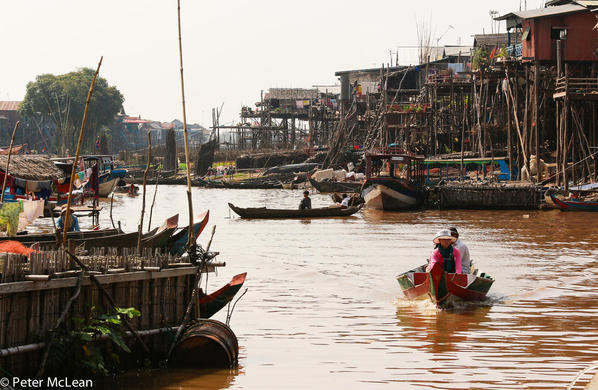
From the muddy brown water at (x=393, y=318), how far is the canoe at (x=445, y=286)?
0.70 ft

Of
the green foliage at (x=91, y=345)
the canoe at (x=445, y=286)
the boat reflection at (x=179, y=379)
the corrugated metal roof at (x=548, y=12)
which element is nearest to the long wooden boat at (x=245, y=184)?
the corrugated metal roof at (x=548, y=12)

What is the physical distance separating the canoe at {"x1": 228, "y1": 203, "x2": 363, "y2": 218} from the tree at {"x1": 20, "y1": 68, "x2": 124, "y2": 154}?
56773mm

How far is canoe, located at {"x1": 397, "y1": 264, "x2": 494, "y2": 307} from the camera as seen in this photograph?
13203 millimetres

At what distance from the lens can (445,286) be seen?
43.5 feet

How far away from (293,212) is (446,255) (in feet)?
57.7

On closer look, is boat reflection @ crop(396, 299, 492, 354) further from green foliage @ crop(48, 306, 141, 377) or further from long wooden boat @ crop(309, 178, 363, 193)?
long wooden boat @ crop(309, 178, 363, 193)

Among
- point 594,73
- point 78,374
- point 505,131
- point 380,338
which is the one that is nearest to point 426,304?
point 380,338

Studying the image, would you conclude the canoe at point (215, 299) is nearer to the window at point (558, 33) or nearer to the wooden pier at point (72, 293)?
the wooden pier at point (72, 293)

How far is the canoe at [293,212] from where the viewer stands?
3108 centimetres

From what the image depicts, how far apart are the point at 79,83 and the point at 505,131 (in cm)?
5515

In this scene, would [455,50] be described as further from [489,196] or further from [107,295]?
[107,295]

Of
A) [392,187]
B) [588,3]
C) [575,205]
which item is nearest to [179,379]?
[575,205]

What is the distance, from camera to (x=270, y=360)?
1029 centimetres

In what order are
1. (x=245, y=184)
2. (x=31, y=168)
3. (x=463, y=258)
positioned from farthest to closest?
(x=245, y=184), (x=31, y=168), (x=463, y=258)
